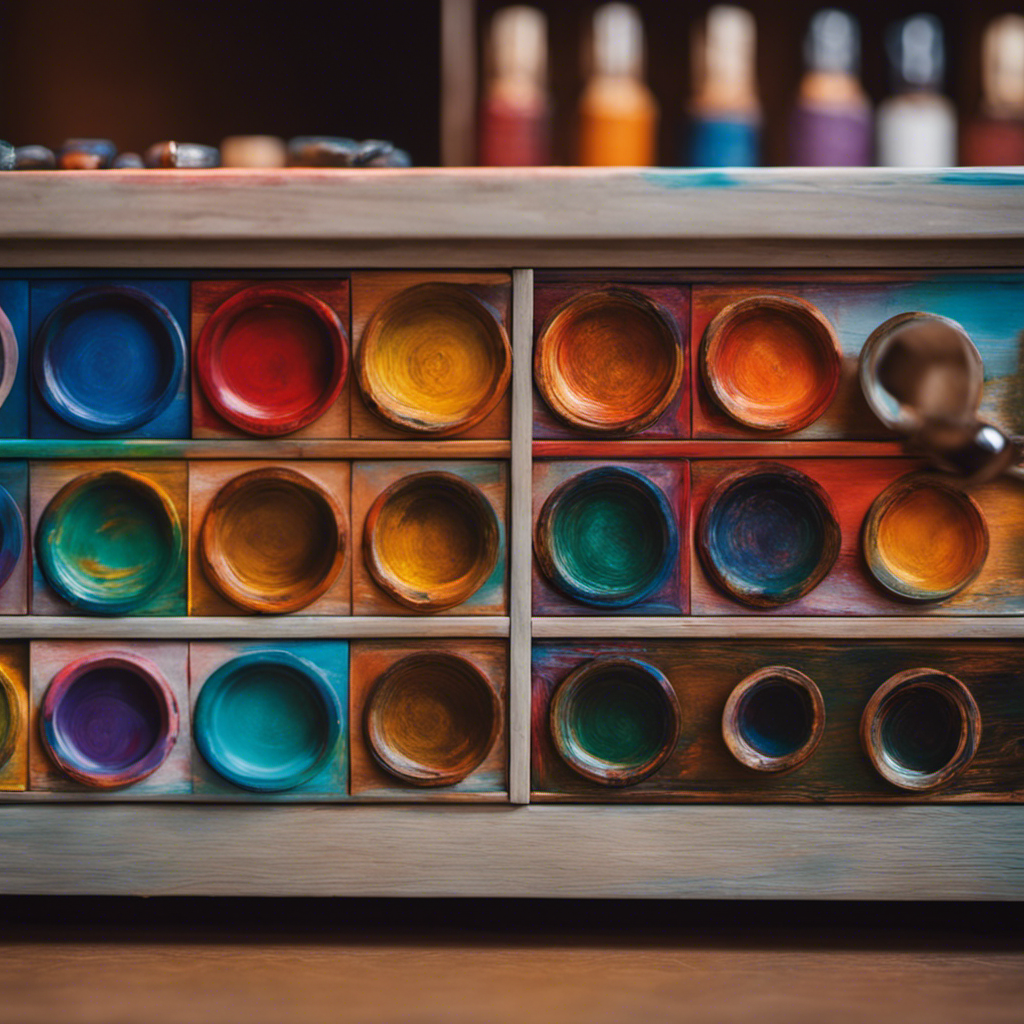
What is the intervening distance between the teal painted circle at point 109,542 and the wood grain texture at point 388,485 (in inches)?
7.4

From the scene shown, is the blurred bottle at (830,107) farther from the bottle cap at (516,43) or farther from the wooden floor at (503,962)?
the wooden floor at (503,962)

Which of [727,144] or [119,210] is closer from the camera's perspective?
[119,210]

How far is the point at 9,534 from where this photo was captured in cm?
85

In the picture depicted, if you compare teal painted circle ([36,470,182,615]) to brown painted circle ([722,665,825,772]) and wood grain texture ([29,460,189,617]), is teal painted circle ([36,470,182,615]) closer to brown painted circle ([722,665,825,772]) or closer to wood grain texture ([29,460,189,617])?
wood grain texture ([29,460,189,617])

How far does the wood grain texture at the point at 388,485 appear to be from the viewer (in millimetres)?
849

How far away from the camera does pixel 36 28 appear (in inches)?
42.9

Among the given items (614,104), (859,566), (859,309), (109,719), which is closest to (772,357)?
(859,309)

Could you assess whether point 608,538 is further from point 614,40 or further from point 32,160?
point 32,160

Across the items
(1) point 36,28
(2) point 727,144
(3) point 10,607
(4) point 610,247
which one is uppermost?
(1) point 36,28

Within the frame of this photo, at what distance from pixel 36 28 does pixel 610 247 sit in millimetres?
867

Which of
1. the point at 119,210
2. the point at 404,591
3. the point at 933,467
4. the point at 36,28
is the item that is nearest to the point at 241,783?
the point at 404,591

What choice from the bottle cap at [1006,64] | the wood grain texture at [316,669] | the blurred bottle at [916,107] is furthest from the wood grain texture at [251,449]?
the bottle cap at [1006,64]

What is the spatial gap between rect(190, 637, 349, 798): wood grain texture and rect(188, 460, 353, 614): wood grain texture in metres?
0.04

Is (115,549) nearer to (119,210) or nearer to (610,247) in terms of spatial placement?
(119,210)
